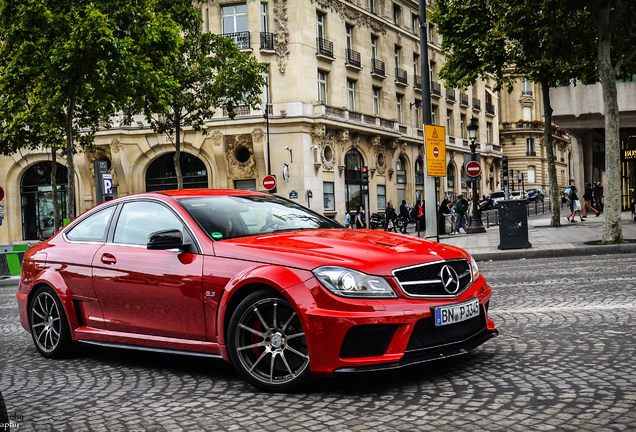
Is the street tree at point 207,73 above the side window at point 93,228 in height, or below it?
above

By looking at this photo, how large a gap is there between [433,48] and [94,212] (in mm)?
52919

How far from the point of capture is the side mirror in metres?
4.89

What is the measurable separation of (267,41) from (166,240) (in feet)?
116

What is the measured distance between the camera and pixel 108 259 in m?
5.54

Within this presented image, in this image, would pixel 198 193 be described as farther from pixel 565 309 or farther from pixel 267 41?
pixel 267 41

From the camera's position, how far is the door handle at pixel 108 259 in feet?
18.0

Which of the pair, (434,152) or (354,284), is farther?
(434,152)

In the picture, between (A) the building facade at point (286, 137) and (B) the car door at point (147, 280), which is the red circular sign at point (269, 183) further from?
(B) the car door at point (147, 280)

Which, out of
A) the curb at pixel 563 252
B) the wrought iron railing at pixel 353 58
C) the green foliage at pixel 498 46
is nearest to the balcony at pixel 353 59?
the wrought iron railing at pixel 353 58

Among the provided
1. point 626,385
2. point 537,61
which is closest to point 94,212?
point 626,385

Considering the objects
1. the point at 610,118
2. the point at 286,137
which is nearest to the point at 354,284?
the point at 610,118

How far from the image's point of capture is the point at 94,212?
625 centimetres

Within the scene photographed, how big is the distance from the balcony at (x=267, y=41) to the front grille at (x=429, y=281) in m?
35.5

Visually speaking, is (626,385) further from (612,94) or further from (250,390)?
(612,94)
